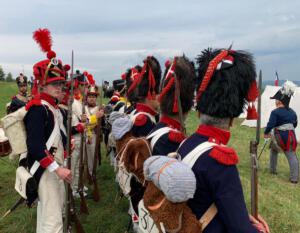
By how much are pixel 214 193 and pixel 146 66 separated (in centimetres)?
281

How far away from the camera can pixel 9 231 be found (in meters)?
5.21

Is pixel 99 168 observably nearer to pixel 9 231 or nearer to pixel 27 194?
pixel 9 231

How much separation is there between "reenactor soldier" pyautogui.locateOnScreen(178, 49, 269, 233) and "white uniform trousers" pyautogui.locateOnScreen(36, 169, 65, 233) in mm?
2011

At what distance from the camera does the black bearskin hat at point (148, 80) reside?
172 inches

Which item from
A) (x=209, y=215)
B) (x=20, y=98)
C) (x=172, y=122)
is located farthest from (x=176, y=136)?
(x=20, y=98)

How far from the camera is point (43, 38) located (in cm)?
406

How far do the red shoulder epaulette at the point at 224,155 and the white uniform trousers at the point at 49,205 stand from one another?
7.51 ft

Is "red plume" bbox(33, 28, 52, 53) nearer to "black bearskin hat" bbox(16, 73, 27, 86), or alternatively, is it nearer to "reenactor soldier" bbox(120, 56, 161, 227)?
"reenactor soldier" bbox(120, 56, 161, 227)

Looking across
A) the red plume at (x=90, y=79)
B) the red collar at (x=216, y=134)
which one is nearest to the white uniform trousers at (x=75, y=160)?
the red plume at (x=90, y=79)

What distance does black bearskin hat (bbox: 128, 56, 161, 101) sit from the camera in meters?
4.37

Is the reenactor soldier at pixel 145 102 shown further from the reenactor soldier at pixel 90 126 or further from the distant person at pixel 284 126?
the distant person at pixel 284 126

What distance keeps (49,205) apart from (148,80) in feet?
6.37

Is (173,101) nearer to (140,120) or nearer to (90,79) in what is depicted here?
(140,120)

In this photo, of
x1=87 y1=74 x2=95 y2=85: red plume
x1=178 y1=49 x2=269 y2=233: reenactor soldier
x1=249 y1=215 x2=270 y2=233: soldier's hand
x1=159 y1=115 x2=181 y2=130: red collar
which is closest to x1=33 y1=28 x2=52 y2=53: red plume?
x1=159 y1=115 x2=181 y2=130: red collar
